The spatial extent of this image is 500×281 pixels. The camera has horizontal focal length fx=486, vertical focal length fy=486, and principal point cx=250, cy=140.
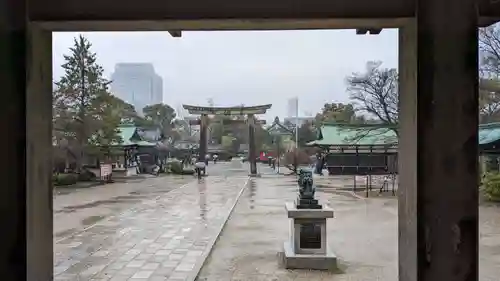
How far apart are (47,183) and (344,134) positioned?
27.5 m

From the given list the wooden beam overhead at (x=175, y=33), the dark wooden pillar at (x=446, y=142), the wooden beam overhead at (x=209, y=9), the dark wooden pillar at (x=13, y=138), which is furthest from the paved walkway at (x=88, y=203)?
the dark wooden pillar at (x=446, y=142)

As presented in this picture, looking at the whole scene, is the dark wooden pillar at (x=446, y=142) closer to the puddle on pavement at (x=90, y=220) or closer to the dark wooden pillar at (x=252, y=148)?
the puddle on pavement at (x=90, y=220)

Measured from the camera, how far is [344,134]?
3005cm

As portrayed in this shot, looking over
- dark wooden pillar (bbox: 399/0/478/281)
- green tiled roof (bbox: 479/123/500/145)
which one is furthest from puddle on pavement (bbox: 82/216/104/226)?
green tiled roof (bbox: 479/123/500/145)

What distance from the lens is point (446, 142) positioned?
3.03 m

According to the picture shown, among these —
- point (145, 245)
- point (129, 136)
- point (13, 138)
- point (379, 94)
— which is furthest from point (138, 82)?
point (13, 138)

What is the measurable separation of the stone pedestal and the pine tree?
57.8 ft

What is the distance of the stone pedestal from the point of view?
6.77 meters

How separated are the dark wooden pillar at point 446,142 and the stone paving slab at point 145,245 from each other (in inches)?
154

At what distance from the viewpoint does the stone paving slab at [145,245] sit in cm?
662

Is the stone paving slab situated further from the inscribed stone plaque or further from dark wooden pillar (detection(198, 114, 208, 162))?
dark wooden pillar (detection(198, 114, 208, 162))

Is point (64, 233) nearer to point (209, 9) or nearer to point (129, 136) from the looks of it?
point (209, 9)

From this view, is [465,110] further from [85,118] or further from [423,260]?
[85,118]

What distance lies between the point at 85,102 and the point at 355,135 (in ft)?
49.6
